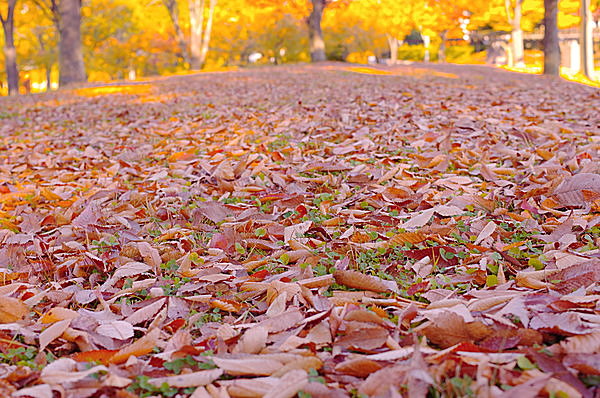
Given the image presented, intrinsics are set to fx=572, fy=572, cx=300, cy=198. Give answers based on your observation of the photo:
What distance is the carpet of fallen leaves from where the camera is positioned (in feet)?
4.99

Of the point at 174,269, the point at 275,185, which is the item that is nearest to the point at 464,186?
the point at 275,185

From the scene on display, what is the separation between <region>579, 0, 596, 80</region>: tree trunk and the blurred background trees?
7.58 metres

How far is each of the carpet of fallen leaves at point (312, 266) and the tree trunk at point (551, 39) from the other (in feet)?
32.4

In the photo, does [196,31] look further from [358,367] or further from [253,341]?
[358,367]

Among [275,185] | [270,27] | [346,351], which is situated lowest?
[346,351]

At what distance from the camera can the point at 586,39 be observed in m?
15.6

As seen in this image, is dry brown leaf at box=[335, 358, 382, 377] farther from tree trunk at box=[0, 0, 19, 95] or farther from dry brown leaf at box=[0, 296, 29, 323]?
tree trunk at box=[0, 0, 19, 95]

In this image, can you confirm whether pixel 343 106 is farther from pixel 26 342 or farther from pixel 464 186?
pixel 26 342

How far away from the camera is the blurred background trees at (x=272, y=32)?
24.1 meters

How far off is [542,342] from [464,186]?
1.73m

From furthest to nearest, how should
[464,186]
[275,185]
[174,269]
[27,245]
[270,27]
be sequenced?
[270,27] < [275,185] < [464,186] < [27,245] < [174,269]

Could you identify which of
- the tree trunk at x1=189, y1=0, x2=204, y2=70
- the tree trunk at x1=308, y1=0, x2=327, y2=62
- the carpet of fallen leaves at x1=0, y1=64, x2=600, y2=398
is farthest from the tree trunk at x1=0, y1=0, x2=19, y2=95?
the carpet of fallen leaves at x1=0, y1=64, x2=600, y2=398

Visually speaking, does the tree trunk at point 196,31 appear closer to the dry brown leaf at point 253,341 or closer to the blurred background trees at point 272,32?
the blurred background trees at point 272,32

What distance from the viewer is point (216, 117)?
686 centimetres
